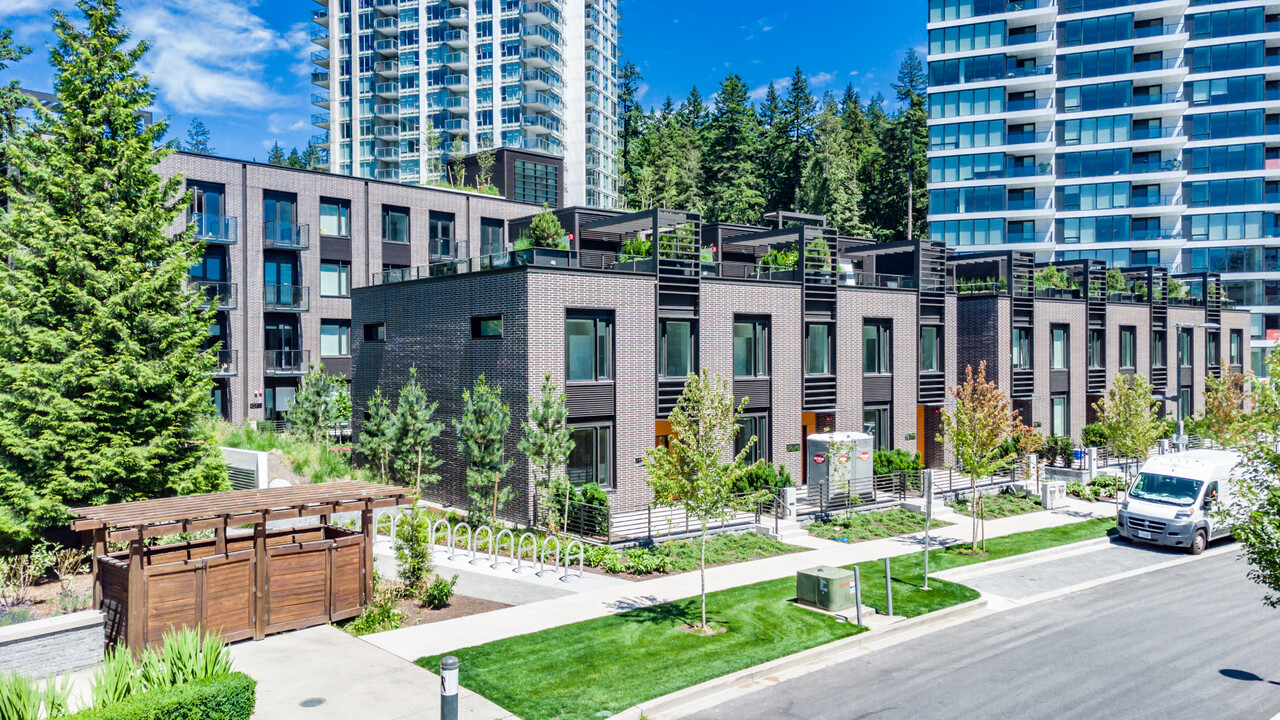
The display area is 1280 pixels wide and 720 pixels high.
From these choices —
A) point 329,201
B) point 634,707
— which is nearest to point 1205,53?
point 329,201

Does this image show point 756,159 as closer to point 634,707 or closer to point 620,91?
point 620,91

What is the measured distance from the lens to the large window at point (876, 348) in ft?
114

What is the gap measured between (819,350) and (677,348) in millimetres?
6919

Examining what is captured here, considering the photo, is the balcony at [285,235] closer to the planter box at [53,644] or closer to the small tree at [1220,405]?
the planter box at [53,644]

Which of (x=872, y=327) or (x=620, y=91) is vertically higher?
(x=620, y=91)

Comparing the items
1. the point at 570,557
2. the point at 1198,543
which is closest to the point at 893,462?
the point at 1198,543

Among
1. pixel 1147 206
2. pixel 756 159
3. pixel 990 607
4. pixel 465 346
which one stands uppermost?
pixel 756 159

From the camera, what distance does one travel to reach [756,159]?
315ft

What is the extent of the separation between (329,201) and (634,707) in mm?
37908

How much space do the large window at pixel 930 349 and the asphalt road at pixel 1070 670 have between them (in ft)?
56.8

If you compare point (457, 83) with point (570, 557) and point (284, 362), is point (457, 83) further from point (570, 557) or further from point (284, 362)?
point (570, 557)

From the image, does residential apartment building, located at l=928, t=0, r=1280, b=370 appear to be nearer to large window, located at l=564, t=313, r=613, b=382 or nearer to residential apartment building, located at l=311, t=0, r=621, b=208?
residential apartment building, located at l=311, t=0, r=621, b=208

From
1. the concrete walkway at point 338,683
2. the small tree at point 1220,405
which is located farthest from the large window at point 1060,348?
the concrete walkway at point 338,683

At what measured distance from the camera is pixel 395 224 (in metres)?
46.8
